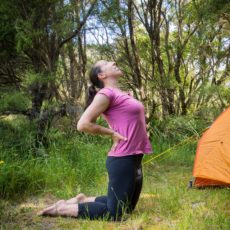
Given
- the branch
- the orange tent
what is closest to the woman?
the orange tent

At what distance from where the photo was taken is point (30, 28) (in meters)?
5.09

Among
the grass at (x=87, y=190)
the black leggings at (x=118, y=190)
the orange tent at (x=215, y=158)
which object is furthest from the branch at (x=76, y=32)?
the black leggings at (x=118, y=190)

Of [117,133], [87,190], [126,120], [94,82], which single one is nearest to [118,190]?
[117,133]

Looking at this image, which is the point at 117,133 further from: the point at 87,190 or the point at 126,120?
the point at 87,190

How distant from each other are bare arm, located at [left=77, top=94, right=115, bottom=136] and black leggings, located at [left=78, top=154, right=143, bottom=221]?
0.87ft

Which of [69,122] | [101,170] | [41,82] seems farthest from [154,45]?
[101,170]

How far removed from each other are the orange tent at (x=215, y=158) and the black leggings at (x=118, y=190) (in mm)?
1426

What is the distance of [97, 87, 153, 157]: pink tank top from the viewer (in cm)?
307

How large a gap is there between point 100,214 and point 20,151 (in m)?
2.23

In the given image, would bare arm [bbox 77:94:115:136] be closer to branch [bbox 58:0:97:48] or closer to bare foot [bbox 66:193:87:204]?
bare foot [bbox 66:193:87:204]

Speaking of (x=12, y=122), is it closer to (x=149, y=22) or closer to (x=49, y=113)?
(x=49, y=113)

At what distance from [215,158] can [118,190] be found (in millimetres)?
1759

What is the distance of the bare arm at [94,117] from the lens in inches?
118

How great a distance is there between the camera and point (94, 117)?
9.98 feet
